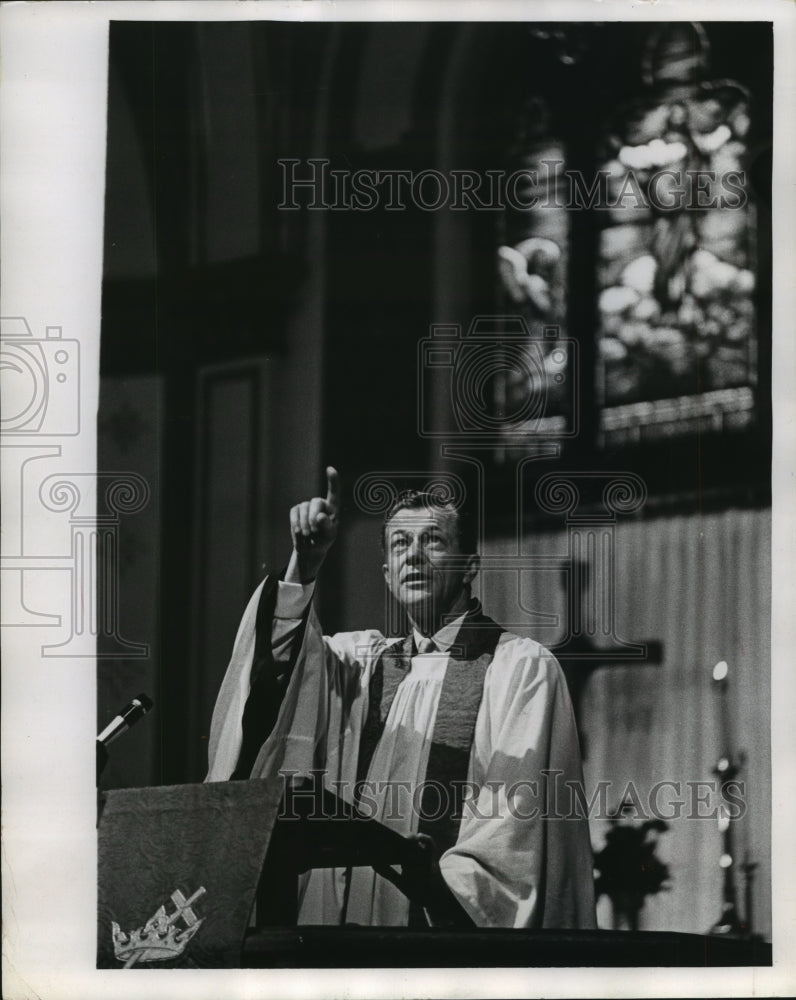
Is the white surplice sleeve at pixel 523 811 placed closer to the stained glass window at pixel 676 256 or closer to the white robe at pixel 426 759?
the white robe at pixel 426 759

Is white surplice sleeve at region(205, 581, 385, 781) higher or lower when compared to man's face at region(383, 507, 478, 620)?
lower

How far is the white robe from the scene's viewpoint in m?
2.26

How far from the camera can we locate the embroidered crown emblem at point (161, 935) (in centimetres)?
227

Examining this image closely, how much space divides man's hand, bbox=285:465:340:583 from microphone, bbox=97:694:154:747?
449 mm

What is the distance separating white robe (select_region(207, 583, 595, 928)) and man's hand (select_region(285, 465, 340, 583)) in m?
0.06

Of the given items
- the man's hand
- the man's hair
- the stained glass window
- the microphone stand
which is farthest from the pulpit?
the stained glass window

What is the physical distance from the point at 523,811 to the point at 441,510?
0.73m

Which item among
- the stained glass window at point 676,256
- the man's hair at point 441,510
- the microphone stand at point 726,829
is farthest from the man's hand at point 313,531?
the microphone stand at point 726,829

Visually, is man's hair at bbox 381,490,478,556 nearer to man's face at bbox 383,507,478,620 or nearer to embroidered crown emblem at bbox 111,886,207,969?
man's face at bbox 383,507,478,620

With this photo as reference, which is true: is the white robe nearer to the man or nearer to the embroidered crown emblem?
the man

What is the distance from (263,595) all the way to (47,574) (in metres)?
0.53

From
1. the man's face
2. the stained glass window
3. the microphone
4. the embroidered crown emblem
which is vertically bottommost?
the embroidered crown emblem

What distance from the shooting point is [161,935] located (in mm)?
2279

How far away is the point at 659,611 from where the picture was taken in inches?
90.6
